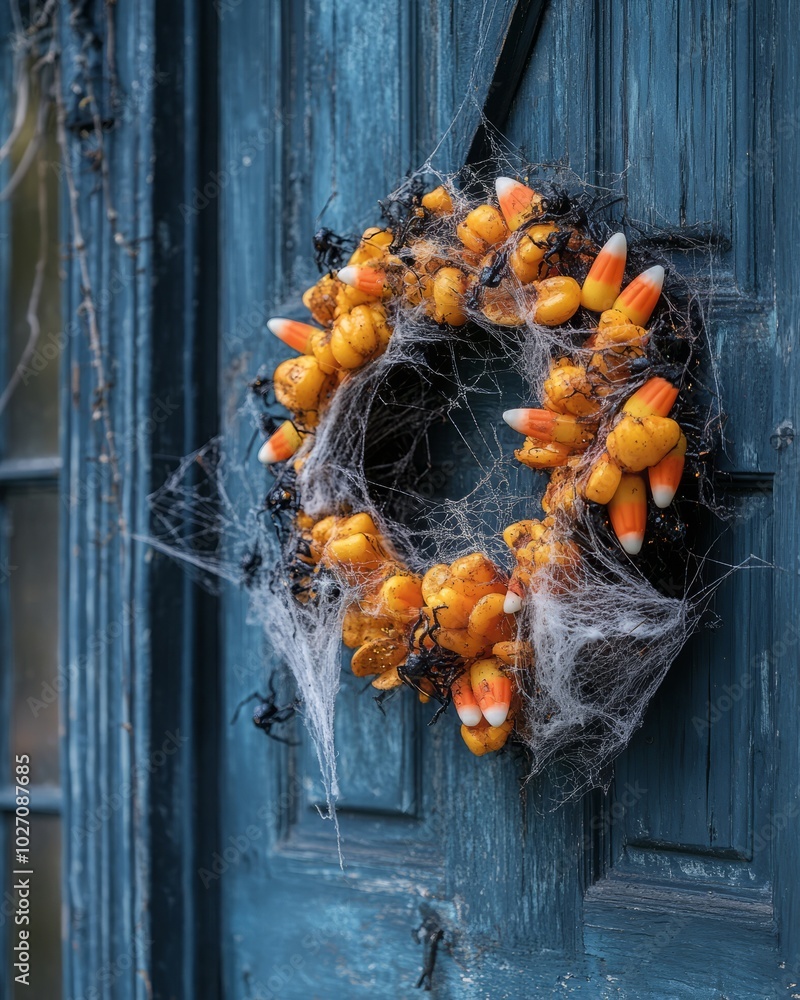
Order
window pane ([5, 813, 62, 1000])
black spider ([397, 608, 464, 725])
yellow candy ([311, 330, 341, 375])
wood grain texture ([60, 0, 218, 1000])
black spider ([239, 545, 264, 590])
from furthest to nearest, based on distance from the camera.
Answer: window pane ([5, 813, 62, 1000]), wood grain texture ([60, 0, 218, 1000]), black spider ([239, 545, 264, 590]), yellow candy ([311, 330, 341, 375]), black spider ([397, 608, 464, 725])

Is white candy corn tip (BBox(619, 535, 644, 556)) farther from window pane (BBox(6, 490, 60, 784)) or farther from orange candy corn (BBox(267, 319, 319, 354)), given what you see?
window pane (BBox(6, 490, 60, 784))

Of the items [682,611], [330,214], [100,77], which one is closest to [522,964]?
[682,611]

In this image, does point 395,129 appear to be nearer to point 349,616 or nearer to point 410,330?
point 410,330

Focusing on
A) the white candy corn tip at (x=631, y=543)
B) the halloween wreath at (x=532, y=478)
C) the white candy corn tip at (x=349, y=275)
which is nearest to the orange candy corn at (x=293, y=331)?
the halloween wreath at (x=532, y=478)

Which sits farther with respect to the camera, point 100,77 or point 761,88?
point 100,77

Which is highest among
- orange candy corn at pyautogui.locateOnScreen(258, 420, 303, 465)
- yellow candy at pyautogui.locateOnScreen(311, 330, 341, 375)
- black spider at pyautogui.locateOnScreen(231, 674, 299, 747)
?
yellow candy at pyautogui.locateOnScreen(311, 330, 341, 375)

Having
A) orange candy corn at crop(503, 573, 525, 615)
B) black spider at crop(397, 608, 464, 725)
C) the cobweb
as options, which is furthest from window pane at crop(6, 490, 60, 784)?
orange candy corn at crop(503, 573, 525, 615)

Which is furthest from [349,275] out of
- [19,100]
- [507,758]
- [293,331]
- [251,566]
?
[19,100]
